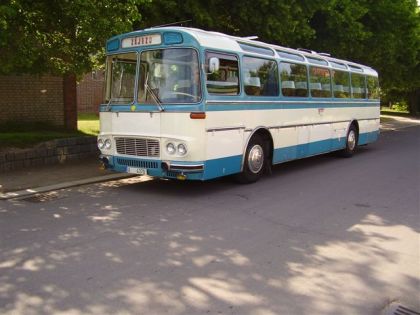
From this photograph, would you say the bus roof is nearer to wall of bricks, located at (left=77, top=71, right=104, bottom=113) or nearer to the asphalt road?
the asphalt road

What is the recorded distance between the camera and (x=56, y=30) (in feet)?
33.4

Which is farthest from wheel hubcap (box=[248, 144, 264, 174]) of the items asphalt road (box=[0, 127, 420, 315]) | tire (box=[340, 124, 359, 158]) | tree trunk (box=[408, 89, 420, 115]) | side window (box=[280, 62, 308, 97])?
tree trunk (box=[408, 89, 420, 115])

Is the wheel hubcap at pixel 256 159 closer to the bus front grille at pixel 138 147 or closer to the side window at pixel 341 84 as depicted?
the bus front grille at pixel 138 147

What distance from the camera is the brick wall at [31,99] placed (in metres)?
15.2

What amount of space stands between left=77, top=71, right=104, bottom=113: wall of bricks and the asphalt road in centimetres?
1978

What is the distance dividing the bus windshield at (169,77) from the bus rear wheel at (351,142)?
725 centimetres

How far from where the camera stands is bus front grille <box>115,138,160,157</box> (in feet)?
27.6

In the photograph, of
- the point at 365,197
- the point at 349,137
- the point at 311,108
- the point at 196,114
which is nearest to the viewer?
the point at 196,114

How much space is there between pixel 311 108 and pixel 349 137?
9.83ft

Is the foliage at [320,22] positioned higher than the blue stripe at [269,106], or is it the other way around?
the foliage at [320,22]

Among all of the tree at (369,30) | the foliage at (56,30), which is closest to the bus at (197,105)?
the foliage at (56,30)

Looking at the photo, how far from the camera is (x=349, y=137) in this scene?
14273 millimetres

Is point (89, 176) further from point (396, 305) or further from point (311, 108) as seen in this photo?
point (396, 305)

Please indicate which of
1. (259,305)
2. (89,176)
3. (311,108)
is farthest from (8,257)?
(311,108)
